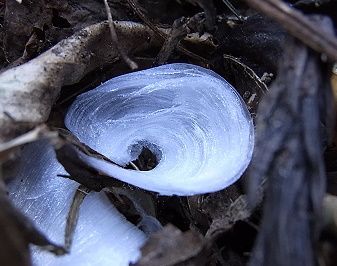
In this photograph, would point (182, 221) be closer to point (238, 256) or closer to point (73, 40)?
point (238, 256)

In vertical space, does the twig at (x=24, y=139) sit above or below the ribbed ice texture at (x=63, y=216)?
above

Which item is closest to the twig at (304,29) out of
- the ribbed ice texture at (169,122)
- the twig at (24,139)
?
the ribbed ice texture at (169,122)

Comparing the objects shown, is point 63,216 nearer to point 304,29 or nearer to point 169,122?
point 169,122

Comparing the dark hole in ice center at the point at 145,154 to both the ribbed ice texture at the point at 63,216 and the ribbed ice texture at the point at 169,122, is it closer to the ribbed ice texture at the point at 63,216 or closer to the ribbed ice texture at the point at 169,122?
the ribbed ice texture at the point at 169,122

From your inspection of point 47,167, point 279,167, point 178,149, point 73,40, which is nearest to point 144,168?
point 178,149

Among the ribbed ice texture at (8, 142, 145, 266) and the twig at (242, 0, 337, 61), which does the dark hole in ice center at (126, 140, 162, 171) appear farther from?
the twig at (242, 0, 337, 61)

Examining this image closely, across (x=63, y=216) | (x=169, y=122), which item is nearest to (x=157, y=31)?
(x=169, y=122)

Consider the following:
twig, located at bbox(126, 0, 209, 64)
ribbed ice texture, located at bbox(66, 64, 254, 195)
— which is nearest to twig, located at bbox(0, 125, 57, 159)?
ribbed ice texture, located at bbox(66, 64, 254, 195)
